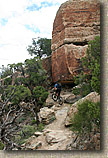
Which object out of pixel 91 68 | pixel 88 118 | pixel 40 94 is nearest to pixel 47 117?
pixel 40 94

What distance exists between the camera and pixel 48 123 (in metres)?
5.20

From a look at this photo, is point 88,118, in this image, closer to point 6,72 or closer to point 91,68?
point 91,68

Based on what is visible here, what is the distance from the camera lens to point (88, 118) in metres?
2.92

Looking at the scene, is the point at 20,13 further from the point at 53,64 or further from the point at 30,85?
the point at 53,64

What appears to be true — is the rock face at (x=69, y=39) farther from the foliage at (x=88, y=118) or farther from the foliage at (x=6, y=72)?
the foliage at (x=88, y=118)

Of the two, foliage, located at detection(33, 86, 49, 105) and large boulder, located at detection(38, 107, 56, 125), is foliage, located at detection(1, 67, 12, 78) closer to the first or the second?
foliage, located at detection(33, 86, 49, 105)

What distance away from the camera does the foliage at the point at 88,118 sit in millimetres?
2847

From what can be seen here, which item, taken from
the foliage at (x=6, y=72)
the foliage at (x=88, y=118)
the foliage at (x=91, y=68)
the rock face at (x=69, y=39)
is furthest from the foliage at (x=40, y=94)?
the foliage at (x=88, y=118)

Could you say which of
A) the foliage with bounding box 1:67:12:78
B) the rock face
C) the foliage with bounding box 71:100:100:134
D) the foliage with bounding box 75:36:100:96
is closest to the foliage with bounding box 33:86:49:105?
the foliage with bounding box 1:67:12:78

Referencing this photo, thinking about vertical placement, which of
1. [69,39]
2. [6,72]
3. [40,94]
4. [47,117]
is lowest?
[47,117]

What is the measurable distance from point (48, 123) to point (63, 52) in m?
4.73

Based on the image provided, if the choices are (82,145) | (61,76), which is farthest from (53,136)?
(61,76)

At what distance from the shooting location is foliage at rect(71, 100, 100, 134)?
2.85 metres

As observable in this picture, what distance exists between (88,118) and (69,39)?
6.53m
